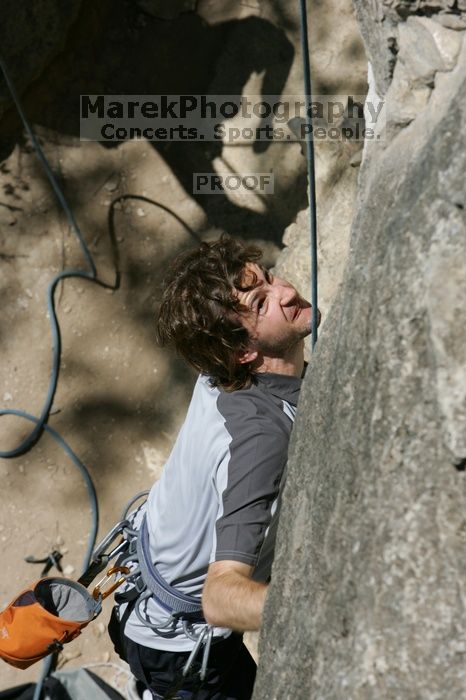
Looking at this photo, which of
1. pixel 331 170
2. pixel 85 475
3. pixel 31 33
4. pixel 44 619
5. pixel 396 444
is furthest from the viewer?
pixel 31 33

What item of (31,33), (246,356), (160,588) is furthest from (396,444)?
(31,33)

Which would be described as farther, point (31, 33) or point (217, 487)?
point (31, 33)

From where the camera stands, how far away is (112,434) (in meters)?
4.05

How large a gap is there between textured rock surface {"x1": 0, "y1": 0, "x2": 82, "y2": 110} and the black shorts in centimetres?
318

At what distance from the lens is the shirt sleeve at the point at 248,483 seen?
1737mm

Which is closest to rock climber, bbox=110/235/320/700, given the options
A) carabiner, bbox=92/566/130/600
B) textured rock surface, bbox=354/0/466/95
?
carabiner, bbox=92/566/130/600

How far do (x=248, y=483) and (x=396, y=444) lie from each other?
0.62 metres

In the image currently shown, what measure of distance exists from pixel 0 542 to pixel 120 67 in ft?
8.87

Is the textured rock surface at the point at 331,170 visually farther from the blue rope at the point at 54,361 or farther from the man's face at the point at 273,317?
the blue rope at the point at 54,361

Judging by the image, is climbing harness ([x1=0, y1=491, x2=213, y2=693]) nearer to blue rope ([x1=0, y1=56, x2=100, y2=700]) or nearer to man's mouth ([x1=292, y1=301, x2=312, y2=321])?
man's mouth ([x1=292, y1=301, x2=312, y2=321])

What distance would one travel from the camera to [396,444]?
4.02 feet

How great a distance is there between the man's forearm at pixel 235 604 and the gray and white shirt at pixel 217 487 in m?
0.07

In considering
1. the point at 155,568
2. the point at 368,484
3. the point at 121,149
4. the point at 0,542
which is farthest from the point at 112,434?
the point at 368,484

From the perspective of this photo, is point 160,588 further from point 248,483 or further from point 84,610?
point 248,483
